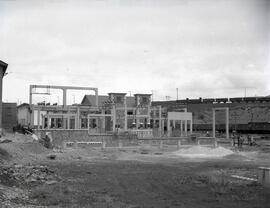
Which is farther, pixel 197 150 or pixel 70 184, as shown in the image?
pixel 197 150

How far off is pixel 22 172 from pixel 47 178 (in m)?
0.96

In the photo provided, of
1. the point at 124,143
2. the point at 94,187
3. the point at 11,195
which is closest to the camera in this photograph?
the point at 11,195

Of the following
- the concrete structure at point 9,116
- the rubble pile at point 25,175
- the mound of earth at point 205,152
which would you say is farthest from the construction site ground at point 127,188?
the concrete structure at point 9,116

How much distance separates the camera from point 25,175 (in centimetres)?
1405

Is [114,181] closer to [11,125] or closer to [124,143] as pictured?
[124,143]

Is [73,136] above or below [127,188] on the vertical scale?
above

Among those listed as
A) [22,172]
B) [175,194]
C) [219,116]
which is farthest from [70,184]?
[219,116]

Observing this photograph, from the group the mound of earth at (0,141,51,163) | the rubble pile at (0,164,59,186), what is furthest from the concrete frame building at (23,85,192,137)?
the rubble pile at (0,164,59,186)

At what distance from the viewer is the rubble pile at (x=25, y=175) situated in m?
12.8

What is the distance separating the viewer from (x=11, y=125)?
4800 centimetres

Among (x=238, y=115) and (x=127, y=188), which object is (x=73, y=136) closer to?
(x=127, y=188)

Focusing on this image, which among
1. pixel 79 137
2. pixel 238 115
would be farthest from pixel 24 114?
pixel 238 115

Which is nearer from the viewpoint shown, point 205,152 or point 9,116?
point 205,152

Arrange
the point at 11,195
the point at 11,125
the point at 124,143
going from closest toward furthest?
the point at 11,195
the point at 124,143
the point at 11,125
